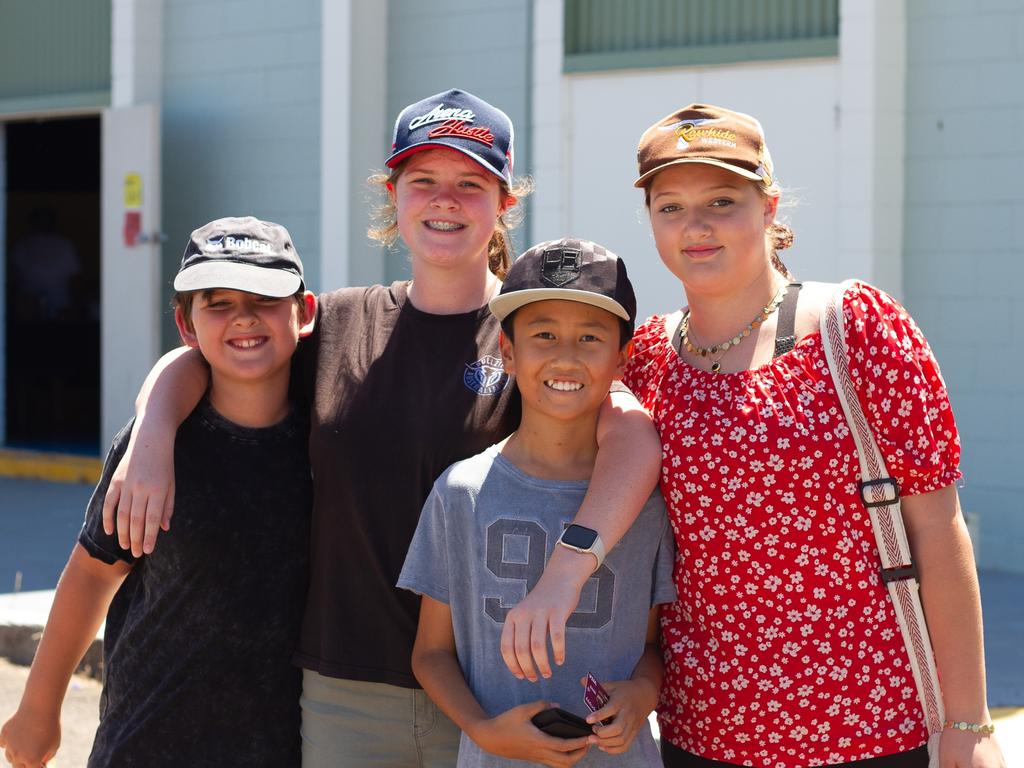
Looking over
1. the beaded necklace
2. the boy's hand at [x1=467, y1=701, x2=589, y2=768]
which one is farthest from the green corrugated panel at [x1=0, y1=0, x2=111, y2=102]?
the boy's hand at [x1=467, y1=701, x2=589, y2=768]

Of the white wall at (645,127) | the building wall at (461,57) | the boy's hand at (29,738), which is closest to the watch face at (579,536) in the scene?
the boy's hand at (29,738)

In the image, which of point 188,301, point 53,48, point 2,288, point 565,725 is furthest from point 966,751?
point 2,288

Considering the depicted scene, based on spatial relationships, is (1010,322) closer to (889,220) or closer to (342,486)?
(889,220)

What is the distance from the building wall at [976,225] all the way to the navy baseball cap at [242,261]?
5.22m

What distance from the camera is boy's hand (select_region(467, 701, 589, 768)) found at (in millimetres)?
2283

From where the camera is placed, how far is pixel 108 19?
10.3 meters

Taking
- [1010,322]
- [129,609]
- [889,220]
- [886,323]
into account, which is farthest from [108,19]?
[886,323]

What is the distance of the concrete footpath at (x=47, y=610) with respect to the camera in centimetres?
498

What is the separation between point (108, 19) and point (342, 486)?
871 cm

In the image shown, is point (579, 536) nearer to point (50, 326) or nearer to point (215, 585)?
point (215, 585)

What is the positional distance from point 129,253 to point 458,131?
Answer: 765cm

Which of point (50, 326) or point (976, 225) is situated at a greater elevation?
point (976, 225)

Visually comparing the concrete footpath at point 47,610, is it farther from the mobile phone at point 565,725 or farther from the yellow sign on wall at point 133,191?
the mobile phone at point 565,725

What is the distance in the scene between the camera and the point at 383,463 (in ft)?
8.72
